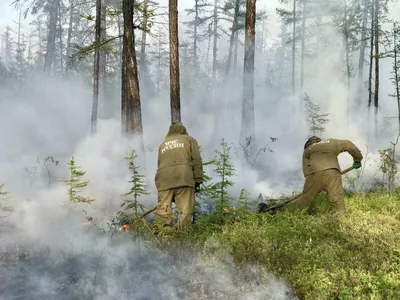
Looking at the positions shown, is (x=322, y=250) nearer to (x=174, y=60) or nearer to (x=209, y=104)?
(x=174, y=60)

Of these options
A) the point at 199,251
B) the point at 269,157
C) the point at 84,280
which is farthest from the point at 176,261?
the point at 269,157

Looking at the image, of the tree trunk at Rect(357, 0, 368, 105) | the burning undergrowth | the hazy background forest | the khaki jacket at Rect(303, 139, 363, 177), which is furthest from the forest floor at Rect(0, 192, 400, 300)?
the tree trunk at Rect(357, 0, 368, 105)

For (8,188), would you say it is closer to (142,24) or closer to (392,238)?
(142,24)

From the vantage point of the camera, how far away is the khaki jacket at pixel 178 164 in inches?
216

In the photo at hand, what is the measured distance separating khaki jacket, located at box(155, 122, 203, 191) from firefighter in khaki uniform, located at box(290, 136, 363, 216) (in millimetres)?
2129

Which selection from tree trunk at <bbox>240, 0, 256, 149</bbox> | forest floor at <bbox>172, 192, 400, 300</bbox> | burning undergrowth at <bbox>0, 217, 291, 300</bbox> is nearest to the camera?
forest floor at <bbox>172, 192, 400, 300</bbox>

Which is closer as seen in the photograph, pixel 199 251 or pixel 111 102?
pixel 199 251

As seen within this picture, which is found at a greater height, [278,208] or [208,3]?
[208,3]

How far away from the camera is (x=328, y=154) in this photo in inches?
247

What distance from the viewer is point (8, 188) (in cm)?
795

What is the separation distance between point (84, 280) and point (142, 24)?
792cm

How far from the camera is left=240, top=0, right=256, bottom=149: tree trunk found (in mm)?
11852

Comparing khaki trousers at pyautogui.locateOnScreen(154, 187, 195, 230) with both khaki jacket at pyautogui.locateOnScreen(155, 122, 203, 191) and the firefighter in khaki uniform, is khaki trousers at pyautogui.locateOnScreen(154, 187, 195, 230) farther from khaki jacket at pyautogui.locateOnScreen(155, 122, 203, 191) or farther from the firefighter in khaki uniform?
the firefighter in khaki uniform

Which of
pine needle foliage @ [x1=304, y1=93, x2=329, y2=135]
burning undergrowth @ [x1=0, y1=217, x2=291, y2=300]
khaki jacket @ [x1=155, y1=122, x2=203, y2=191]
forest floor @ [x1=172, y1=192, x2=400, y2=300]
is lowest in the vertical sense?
burning undergrowth @ [x1=0, y1=217, x2=291, y2=300]
